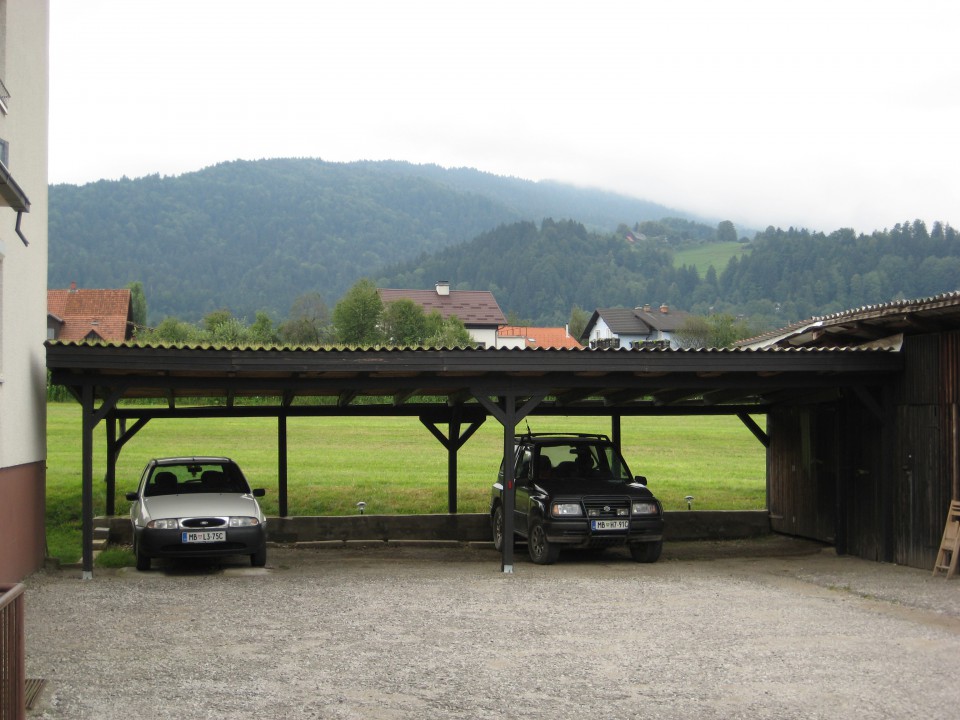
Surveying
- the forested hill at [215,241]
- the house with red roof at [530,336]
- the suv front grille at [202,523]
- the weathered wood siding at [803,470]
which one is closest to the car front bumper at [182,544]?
the suv front grille at [202,523]

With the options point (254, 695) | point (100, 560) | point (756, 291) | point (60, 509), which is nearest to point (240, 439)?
point (60, 509)

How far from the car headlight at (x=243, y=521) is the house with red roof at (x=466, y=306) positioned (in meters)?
96.4


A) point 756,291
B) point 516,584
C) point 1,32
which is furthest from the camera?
point 756,291

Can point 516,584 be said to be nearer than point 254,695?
No

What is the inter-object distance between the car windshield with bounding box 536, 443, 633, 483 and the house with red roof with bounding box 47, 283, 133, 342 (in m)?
67.5

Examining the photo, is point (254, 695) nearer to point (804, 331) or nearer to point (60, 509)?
point (804, 331)

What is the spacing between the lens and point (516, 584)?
498 inches

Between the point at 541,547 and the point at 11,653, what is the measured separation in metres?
9.87

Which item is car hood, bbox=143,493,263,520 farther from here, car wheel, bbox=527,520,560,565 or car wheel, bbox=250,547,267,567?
car wheel, bbox=527,520,560,565

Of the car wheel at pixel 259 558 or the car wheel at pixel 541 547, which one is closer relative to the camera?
the car wheel at pixel 259 558

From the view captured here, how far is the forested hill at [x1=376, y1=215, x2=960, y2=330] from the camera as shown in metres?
133

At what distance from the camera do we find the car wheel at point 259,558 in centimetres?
1385

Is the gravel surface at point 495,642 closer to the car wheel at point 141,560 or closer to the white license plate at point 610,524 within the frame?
the car wheel at point 141,560

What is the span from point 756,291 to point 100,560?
14871 centimetres
